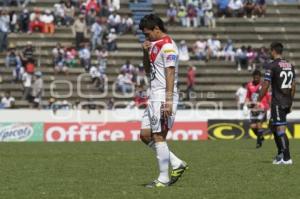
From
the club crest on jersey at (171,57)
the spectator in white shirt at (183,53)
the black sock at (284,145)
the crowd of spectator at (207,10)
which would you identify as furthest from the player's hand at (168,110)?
the crowd of spectator at (207,10)

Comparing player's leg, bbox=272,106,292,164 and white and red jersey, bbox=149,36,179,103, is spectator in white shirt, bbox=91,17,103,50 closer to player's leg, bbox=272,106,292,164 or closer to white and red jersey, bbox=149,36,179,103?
player's leg, bbox=272,106,292,164

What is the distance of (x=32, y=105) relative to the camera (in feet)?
131

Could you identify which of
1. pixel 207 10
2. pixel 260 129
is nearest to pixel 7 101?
pixel 207 10

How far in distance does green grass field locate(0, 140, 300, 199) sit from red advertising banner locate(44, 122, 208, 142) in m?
13.5

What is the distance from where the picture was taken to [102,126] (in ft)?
115

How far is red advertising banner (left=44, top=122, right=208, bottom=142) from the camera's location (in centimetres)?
3474

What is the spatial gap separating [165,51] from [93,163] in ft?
19.2

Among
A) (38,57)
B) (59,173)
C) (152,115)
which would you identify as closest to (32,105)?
(38,57)

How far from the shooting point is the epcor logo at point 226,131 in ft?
116

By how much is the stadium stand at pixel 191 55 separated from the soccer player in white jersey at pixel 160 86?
88.3ft

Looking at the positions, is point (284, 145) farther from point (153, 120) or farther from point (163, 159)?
point (153, 120)

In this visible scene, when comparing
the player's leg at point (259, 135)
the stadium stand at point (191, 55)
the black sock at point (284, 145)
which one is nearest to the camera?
the black sock at point (284, 145)

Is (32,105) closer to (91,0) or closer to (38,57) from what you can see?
(38,57)

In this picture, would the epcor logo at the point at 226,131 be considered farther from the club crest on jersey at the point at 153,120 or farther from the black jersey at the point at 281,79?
the club crest on jersey at the point at 153,120
